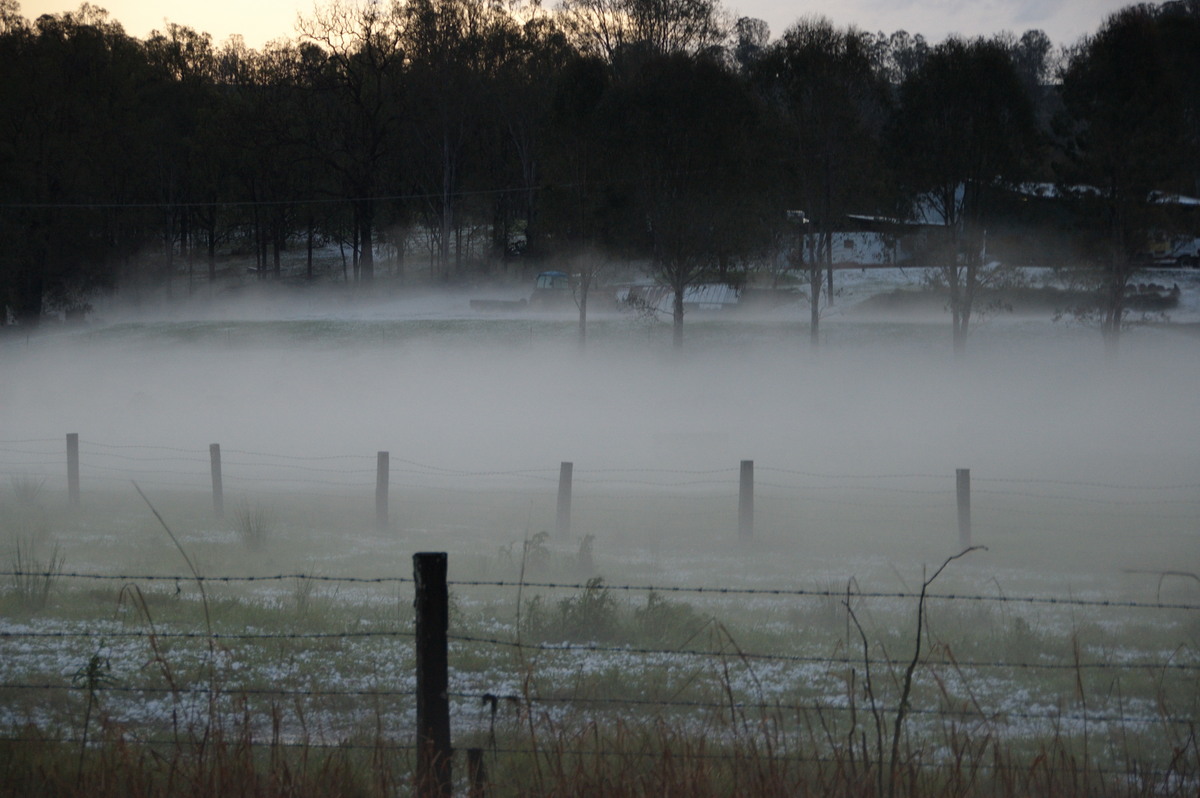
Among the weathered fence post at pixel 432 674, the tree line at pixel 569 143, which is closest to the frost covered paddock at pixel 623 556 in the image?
the weathered fence post at pixel 432 674

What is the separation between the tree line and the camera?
33656 millimetres

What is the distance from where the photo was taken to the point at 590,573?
12.2 meters

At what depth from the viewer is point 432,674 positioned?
13.5ft

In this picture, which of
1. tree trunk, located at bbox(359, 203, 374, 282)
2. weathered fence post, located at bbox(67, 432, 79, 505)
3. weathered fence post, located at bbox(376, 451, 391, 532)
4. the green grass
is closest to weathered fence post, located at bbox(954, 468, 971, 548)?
the green grass

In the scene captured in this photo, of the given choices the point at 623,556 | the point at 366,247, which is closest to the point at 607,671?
the point at 623,556

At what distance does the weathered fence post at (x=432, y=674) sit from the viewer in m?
4.04

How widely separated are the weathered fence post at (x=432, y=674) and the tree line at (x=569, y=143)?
30883 mm

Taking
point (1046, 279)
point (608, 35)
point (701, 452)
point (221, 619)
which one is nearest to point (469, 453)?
point (701, 452)

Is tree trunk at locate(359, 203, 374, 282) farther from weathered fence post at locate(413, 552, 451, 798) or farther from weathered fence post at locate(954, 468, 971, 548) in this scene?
weathered fence post at locate(413, 552, 451, 798)

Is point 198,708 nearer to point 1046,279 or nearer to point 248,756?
point 248,756

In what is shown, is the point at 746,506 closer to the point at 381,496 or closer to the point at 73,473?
the point at 381,496

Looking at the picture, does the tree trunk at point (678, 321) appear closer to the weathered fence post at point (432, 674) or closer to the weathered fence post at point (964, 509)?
the weathered fence post at point (964, 509)

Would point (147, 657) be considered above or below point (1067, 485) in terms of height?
above

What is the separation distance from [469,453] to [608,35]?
1661 inches
